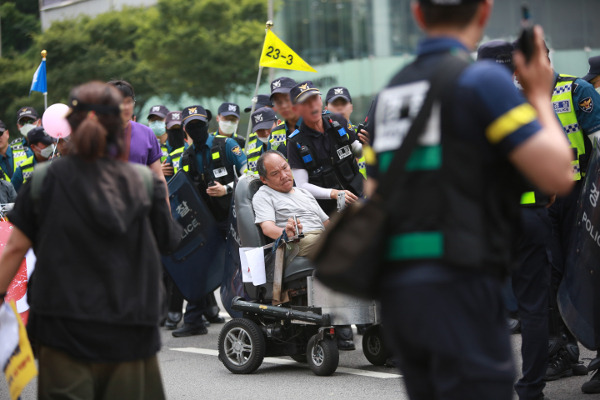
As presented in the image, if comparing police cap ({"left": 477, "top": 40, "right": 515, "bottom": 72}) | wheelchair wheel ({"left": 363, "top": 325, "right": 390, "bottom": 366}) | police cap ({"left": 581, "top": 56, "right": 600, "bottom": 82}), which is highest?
police cap ({"left": 477, "top": 40, "right": 515, "bottom": 72})

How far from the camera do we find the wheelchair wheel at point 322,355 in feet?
23.7

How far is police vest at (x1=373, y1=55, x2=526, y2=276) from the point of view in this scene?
8.84 feet

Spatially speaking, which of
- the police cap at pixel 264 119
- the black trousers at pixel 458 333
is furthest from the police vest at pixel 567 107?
the police cap at pixel 264 119

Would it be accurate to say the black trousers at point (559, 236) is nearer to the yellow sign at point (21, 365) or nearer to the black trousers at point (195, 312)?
the yellow sign at point (21, 365)

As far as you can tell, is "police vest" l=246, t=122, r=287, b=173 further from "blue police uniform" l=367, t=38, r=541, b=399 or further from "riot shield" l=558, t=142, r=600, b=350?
"blue police uniform" l=367, t=38, r=541, b=399

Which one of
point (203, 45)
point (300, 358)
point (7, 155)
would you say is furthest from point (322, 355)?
point (203, 45)

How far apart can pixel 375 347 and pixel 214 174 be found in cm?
290

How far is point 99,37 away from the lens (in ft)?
122

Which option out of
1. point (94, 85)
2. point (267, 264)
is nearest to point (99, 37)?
point (267, 264)

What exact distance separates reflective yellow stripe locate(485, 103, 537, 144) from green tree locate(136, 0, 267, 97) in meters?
31.7

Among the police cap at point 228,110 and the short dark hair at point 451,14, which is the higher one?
the short dark hair at point 451,14

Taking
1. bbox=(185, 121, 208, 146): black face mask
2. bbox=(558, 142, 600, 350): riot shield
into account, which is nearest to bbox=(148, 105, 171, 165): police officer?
bbox=(185, 121, 208, 146): black face mask

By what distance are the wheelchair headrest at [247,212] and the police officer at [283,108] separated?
57.9 inches

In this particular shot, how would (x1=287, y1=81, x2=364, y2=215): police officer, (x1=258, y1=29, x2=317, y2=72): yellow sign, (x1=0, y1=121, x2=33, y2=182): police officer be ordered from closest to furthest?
(x1=287, y1=81, x2=364, y2=215): police officer, (x1=258, y1=29, x2=317, y2=72): yellow sign, (x1=0, y1=121, x2=33, y2=182): police officer
